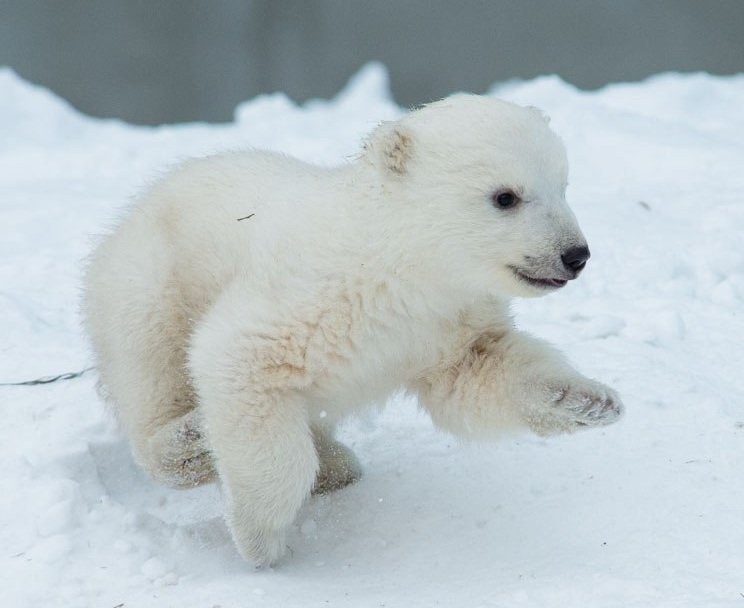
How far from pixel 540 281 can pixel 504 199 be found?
28cm

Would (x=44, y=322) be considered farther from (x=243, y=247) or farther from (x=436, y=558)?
(x=436, y=558)

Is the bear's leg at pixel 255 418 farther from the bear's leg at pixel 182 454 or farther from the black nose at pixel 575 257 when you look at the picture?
the black nose at pixel 575 257

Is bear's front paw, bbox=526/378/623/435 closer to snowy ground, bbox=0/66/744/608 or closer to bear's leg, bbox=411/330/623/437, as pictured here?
bear's leg, bbox=411/330/623/437

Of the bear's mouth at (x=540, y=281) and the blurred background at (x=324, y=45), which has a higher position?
the bear's mouth at (x=540, y=281)

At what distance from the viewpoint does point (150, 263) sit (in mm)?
4008

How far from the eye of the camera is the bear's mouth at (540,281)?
333cm

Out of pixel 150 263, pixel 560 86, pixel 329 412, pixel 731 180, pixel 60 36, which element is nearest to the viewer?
pixel 329 412

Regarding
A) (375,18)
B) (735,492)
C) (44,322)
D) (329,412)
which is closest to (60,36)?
Result: (375,18)

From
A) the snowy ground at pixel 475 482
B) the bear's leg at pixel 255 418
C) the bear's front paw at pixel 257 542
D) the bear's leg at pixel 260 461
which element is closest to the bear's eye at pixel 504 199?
the bear's leg at pixel 255 418

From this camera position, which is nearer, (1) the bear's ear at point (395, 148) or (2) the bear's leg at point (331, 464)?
(1) the bear's ear at point (395, 148)

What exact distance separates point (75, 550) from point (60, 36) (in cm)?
771

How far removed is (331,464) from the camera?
4.27 m

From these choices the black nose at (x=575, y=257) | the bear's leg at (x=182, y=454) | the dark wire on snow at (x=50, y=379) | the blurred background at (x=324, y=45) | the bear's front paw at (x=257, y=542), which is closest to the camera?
the black nose at (x=575, y=257)

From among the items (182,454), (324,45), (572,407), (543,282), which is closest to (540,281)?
(543,282)
